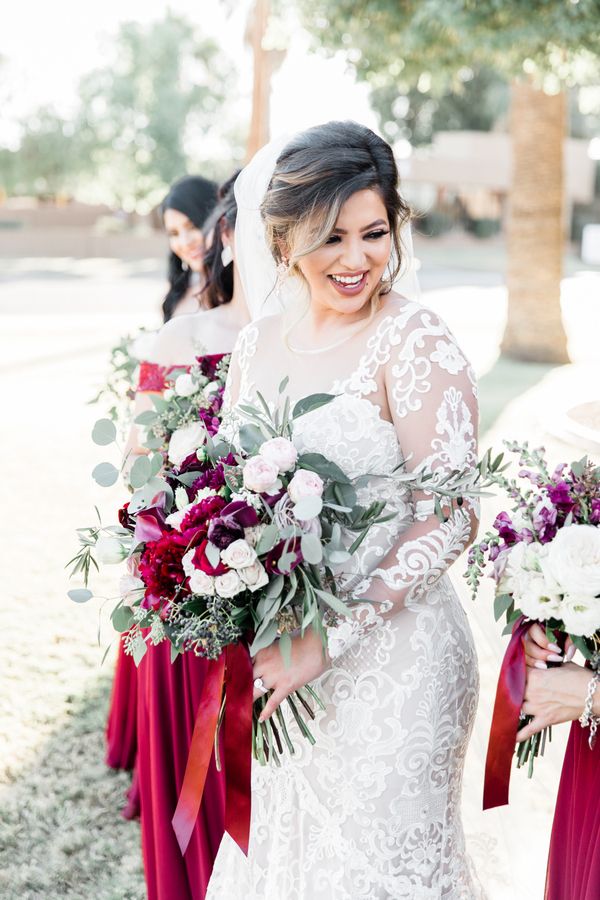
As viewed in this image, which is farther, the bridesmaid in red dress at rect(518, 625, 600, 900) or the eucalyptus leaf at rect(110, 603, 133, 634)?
the eucalyptus leaf at rect(110, 603, 133, 634)

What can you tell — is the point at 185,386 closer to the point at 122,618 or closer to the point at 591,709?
the point at 122,618

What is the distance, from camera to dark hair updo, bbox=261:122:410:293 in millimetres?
2234

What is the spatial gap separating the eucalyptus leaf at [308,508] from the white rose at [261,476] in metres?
0.09

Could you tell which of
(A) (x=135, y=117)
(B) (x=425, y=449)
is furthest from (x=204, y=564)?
(A) (x=135, y=117)

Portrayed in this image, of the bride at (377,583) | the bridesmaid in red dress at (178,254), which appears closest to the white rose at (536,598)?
the bride at (377,583)

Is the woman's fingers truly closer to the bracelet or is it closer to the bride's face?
the bracelet

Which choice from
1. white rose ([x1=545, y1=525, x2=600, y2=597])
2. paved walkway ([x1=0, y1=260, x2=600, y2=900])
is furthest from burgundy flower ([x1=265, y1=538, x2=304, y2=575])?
paved walkway ([x1=0, y1=260, x2=600, y2=900])

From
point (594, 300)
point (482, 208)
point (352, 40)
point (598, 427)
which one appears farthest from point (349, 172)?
point (482, 208)

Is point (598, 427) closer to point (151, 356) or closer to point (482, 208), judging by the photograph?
point (151, 356)

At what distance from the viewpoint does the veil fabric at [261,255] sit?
2.78 m

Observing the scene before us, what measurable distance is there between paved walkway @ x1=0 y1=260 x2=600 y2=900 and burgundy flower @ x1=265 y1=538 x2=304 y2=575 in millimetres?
1767

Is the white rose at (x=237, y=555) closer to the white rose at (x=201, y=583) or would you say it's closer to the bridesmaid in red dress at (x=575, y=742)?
the white rose at (x=201, y=583)

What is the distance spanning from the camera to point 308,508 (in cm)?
188

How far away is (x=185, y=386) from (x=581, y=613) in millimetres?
1697
